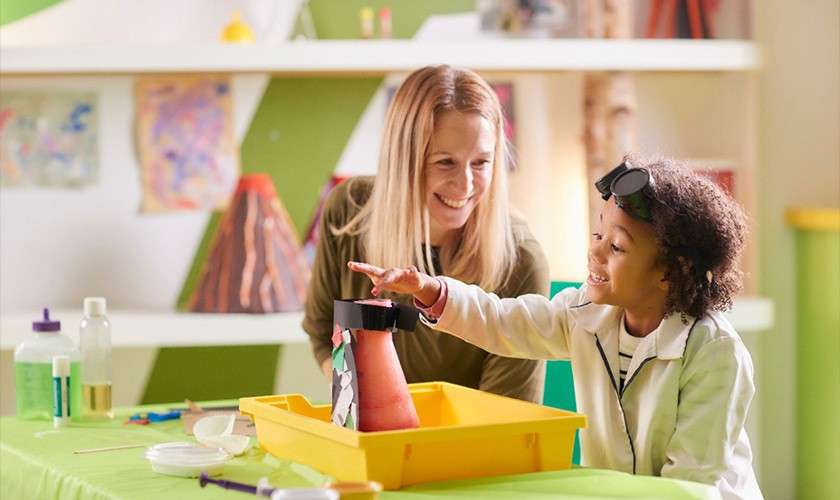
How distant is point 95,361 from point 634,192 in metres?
1.02

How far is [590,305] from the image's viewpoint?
178cm

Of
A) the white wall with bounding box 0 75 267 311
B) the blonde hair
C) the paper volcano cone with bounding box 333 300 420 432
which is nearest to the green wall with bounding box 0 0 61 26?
the white wall with bounding box 0 75 267 311

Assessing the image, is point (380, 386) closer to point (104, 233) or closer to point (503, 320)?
point (503, 320)

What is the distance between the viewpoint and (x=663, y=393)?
162 cm

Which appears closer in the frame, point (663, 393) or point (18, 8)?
point (663, 393)

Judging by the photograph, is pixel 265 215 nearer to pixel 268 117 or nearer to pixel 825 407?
pixel 268 117

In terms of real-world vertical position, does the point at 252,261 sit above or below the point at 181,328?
above

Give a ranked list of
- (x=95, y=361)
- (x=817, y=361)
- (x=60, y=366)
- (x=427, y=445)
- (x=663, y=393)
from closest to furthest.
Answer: (x=427, y=445) < (x=663, y=393) < (x=60, y=366) < (x=95, y=361) < (x=817, y=361)

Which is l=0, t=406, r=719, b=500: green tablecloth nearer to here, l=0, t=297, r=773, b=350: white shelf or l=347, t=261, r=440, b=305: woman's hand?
l=347, t=261, r=440, b=305: woman's hand

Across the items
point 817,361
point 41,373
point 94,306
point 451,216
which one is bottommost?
point 817,361

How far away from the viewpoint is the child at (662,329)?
5.23 feet

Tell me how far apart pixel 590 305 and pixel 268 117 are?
1702 mm

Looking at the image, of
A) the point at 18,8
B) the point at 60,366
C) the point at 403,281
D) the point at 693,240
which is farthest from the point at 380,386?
the point at 18,8

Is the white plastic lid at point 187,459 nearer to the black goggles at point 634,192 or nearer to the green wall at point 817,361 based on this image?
the black goggles at point 634,192
